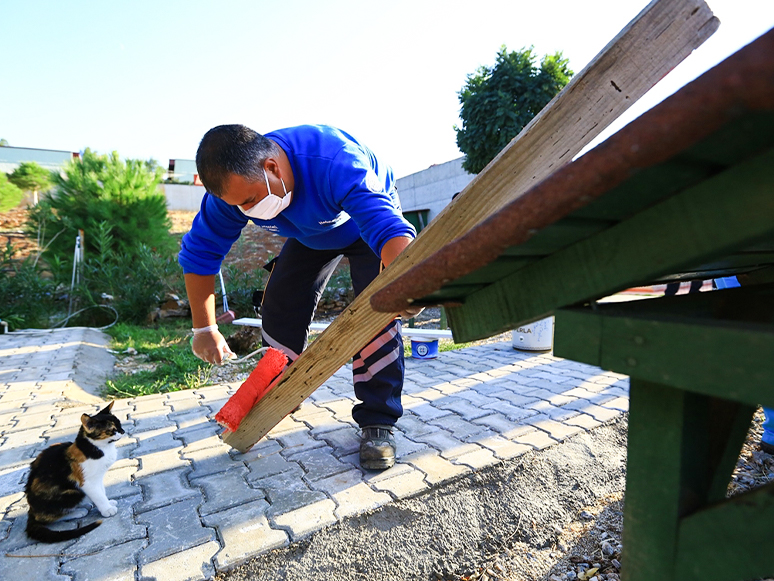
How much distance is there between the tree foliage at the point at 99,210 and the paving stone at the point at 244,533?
8580 mm

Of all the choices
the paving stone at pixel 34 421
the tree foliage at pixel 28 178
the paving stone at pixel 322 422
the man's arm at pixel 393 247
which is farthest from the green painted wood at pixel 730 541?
the tree foliage at pixel 28 178

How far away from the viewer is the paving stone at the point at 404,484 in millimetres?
2172

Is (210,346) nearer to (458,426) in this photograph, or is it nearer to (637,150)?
(458,426)

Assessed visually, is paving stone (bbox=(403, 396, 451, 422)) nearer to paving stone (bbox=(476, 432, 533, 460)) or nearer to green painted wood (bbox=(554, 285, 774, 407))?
paving stone (bbox=(476, 432, 533, 460))

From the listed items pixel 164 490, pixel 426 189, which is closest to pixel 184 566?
pixel 164 490

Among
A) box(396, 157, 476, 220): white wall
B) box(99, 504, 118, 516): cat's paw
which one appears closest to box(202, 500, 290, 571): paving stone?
box(99, 504, 118, 516): cat's paw

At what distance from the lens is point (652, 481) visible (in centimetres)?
70

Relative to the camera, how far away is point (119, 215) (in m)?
9.99

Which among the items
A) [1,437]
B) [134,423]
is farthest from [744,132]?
[1,437]

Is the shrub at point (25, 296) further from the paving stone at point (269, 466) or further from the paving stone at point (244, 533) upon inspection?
the paving stone at point (244, 533)

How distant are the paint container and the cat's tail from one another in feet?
11.4

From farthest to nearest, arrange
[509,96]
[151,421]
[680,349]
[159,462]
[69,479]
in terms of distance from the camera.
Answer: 1. [509,96]
2. [151,421]
3. [159,462]
4. [69,479]
5. [680,349]

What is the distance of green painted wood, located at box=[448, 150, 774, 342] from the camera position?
0.54m

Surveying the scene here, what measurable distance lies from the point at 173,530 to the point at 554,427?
218 centimetres
